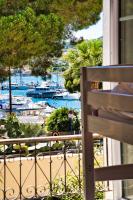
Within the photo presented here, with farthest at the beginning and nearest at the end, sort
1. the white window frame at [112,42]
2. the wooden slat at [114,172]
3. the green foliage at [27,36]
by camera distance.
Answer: the green foliage at [27,36], the white window frame at [112,42], the wooden slat at [114,172]

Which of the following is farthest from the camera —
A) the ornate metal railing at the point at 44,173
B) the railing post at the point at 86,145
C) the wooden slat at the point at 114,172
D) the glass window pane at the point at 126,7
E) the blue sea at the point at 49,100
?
the blue sea at the point at 49,100

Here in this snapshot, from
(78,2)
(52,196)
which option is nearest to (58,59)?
(78,2)

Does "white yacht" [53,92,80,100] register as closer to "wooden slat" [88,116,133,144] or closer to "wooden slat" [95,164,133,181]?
"wooden slat" [95,164,133,181]

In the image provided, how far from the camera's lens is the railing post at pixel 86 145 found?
91.0 inches

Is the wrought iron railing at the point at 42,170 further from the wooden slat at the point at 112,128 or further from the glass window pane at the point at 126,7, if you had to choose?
the wooden slat at the point at 112,128

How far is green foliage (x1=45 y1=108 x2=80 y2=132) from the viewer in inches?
460

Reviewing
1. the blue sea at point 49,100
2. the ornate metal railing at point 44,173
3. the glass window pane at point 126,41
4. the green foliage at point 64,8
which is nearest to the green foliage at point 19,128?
the blue sea at point 49,100

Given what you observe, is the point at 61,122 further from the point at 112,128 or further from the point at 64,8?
the point at 112,128

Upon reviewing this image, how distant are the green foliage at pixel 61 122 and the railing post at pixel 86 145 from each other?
914 cm

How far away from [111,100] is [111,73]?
0.40 ft

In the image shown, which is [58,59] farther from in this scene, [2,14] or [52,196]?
[52,196]

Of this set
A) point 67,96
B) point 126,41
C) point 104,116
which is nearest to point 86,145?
point 104,116

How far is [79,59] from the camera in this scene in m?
11.9

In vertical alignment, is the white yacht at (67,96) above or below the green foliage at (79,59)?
below
